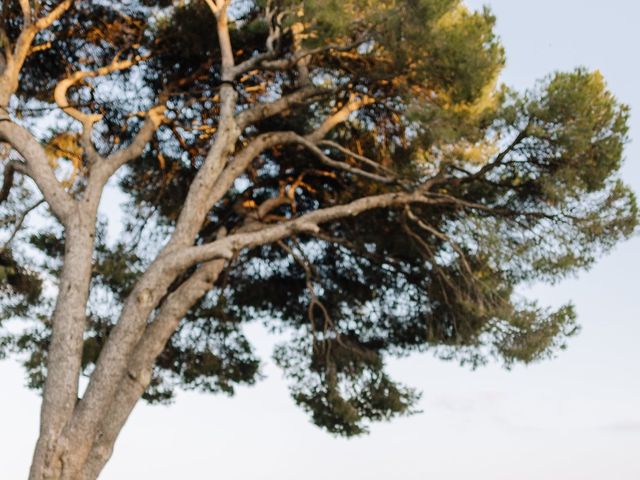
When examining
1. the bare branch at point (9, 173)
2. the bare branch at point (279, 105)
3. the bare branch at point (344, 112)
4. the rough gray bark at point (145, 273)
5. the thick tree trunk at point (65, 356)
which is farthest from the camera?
the bare branch at point (344, 112)

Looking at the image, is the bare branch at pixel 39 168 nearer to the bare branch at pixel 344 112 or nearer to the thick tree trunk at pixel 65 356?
the thick tree trunk at pixel 65 356

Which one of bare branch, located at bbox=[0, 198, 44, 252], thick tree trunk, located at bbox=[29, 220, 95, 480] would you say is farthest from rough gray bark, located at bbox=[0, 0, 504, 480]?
bare branch, located at bbox=[0, 198, 44, 252]

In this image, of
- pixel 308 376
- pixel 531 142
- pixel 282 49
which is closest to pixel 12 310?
pixel 308 376

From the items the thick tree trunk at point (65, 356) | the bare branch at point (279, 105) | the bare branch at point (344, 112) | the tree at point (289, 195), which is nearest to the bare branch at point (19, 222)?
the tree at point (289, 195)

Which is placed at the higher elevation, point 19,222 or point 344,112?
point 344,112

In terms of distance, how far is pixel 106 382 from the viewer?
7.89 metres

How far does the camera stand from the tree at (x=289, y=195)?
8711mm

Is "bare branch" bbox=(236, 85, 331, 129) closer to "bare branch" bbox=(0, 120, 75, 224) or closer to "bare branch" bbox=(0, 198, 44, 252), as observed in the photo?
"bare branch" bbox=(0, 120, 75, 224)

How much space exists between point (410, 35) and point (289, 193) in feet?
8.99

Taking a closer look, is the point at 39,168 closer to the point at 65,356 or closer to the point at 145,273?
the point at 145,273

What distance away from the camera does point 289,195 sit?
1086cm

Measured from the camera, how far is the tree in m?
8.71

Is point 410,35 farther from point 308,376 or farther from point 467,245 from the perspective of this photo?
point 308,376

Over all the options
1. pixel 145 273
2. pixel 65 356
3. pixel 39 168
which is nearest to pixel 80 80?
pixel 39 168
